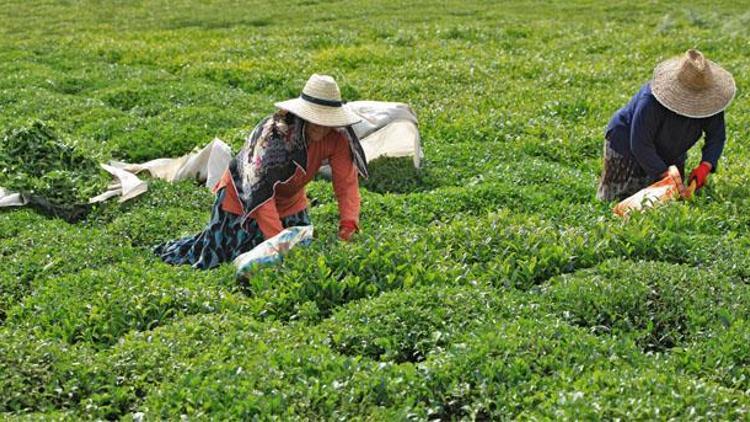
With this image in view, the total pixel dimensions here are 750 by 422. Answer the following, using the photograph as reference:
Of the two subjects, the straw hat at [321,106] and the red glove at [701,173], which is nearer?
the straw hat at [321,106]

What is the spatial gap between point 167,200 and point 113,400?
4837 mm

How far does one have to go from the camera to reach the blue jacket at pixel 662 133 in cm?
1038

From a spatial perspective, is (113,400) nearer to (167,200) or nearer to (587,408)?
(587,408)

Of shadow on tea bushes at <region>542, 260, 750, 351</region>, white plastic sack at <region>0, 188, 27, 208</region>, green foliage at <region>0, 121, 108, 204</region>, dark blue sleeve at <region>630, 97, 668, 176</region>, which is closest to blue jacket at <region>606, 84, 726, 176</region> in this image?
dark blue sleeve at <region>630, 97, 668, 176</region>

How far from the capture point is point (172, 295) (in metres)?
8.39

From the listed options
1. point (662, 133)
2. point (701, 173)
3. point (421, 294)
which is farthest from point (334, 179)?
point (701, 173)

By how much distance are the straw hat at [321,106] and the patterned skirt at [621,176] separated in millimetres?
3380

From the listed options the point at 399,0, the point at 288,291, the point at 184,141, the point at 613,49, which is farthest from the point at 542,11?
the point at 288,291

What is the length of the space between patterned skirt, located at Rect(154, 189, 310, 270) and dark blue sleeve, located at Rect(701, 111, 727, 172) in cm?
411

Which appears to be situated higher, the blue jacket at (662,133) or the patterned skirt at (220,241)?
the blue jacket at (662,133)

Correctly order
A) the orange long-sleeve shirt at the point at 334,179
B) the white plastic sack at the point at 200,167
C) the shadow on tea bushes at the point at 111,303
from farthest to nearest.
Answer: the white plastic sack at the point at 200,167 → the orange long-sleeve shirt at the point at 334,179 → the shadow on tea bushes at the point at 111,303

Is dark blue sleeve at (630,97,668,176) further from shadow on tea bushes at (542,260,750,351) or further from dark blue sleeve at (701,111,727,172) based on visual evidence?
shadow on tea bushes at (542,260,750,351)

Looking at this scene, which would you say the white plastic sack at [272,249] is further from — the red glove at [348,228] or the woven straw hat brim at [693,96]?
the woven straw hat brim at [693,96]

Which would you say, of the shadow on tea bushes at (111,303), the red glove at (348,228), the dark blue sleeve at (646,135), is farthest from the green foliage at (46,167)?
the dark blue sleeve at (646,135)
